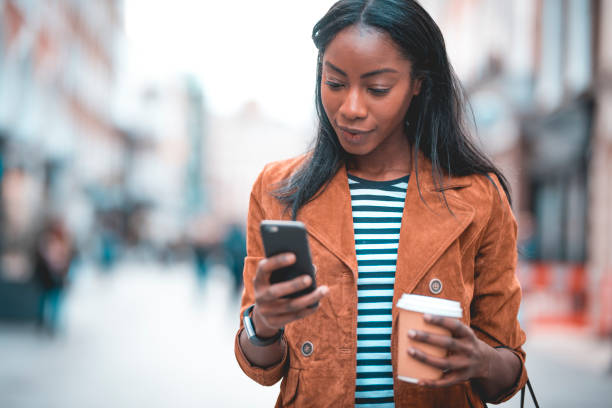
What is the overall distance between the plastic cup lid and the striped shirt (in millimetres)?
308

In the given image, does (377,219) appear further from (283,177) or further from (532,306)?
(532,306)

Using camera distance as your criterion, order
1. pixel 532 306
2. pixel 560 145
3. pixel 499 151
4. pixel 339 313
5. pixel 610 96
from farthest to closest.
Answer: pixel 499 151 → pixel 560 145 → pixel 532 306 → pixel 610 96 → pixel 339 313

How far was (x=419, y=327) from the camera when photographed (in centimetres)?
137

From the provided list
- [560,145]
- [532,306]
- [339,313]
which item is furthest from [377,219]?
[560,145]

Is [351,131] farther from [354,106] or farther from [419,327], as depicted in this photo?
[419,327]

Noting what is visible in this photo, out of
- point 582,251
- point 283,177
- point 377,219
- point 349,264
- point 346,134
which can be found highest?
point 346,134

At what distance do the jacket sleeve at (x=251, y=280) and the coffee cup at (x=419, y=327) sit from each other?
0.45m

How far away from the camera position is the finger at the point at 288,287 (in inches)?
54.7

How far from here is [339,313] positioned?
5.39ft

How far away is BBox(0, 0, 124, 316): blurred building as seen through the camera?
44.7ft

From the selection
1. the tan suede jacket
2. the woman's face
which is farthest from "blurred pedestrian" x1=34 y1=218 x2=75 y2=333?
the woman's face

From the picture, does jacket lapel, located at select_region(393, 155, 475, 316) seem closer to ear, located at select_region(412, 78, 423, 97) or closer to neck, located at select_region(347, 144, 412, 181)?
neck, located at select_region(347, 144, 412, 181)

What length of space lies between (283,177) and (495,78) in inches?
714

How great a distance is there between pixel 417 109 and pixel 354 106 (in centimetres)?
43
